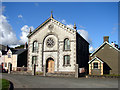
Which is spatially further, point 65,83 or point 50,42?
point 50,42

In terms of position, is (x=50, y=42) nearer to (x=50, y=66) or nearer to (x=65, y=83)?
(x=50, y=66)

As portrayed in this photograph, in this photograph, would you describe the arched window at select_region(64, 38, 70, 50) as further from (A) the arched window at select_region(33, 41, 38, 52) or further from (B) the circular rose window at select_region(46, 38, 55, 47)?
(A) the arched window at select_region(33, 41, 38, 52)

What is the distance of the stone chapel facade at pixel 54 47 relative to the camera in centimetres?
2891

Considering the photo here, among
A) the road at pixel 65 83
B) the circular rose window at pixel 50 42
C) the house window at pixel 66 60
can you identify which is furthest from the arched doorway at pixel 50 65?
the road at pixel 65 83

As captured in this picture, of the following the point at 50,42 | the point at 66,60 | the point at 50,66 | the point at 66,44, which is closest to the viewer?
the point at 66,60

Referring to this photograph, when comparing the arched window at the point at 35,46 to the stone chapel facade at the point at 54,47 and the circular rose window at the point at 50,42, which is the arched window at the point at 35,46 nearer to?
the stone chapel facade at the point at 54,47

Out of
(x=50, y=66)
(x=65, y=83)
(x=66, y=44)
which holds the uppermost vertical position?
(x=66, y=44)

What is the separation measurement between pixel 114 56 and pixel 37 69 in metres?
16.8

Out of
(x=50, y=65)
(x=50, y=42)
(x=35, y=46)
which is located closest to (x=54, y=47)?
(x=50, y=42)

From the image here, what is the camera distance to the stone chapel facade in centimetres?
2891

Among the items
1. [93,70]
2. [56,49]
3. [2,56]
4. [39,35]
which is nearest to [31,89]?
[93,70]

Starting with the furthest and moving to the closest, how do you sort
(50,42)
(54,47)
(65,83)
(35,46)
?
1. (35,46)
2. (50,42)
3. (54,47)
4. (65,83)

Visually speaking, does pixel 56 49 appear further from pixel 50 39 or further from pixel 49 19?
pixel 49 19

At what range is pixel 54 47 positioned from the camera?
1198 inches
